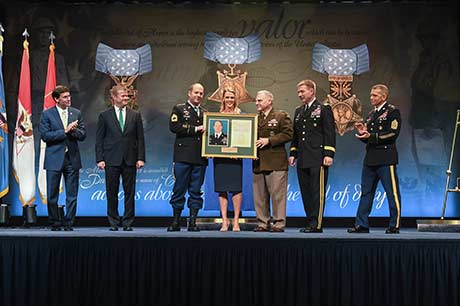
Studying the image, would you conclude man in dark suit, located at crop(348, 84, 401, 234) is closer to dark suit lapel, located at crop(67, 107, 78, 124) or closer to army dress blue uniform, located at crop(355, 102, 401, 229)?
army dress blue uniform, located at crop(355, 102, 401, 229)

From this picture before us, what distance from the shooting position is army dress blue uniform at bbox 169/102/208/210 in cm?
704

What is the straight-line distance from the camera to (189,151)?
7.05 m

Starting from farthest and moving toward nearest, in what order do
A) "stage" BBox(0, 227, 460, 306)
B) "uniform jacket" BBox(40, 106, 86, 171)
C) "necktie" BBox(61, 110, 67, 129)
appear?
"necktie" BBox(61, 110, 67, 129), "uniform jacket" BBox(40, 106, 86, 171), "stage" BBox(0, 227, 460, 306)

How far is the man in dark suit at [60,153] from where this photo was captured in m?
7.13

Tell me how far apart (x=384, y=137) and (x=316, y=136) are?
2.31 ft

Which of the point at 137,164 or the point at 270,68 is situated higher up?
the point at 270,68

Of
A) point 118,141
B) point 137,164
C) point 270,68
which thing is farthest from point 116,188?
point 270,68

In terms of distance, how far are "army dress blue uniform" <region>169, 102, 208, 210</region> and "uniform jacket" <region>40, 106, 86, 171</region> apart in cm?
109

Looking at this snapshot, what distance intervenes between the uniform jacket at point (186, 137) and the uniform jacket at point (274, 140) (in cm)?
65

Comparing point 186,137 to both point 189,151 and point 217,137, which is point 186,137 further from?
point 217,137

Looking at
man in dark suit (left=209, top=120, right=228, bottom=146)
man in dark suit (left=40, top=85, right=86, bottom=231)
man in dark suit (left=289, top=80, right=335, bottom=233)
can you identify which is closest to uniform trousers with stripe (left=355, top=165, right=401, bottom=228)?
man in dark suit (left=289, top=80, right=335, bottom=233)

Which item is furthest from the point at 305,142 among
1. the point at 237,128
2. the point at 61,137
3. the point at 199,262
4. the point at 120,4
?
the point at 120,4

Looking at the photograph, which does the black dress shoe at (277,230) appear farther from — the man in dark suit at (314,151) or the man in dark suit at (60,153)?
the man in dark suit at (60,153)

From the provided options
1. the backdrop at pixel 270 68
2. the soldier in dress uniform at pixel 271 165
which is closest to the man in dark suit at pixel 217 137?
the soldier in dress uniform at pixel 271 165
